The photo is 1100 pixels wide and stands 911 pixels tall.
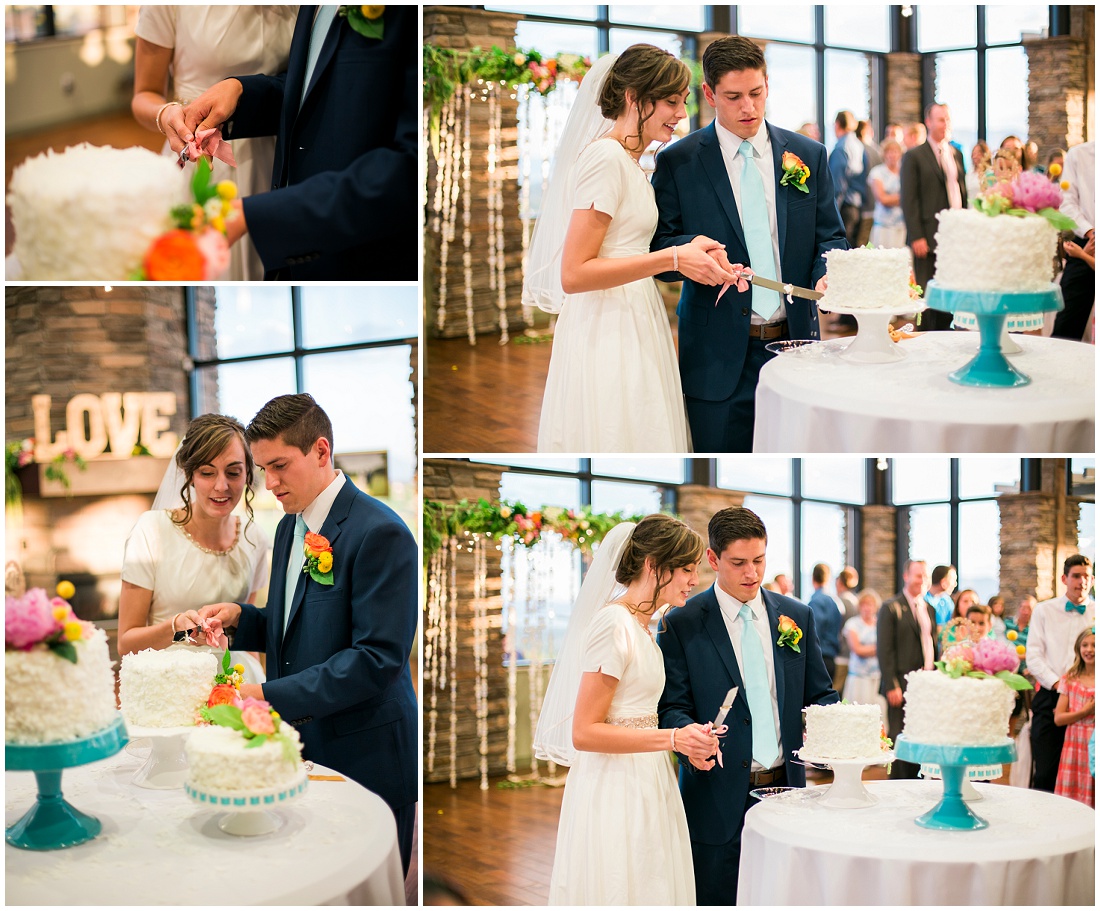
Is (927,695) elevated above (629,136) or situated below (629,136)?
below

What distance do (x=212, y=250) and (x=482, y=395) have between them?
51.0 inches

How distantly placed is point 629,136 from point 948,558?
4162mm

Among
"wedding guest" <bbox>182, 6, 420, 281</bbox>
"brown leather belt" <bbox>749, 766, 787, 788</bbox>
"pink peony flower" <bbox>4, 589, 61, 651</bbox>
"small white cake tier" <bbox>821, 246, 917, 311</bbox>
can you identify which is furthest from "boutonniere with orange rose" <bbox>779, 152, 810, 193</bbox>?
"pink peony flower" <bbox>4, 589, 61, 651</bbox>

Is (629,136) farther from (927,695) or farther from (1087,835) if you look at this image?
(1087,835)

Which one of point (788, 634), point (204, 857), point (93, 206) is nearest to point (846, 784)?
point (788, 634)

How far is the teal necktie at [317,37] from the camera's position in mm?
2822

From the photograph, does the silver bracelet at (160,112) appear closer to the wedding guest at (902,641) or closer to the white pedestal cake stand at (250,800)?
the white pedestal cake stand at (250,800)

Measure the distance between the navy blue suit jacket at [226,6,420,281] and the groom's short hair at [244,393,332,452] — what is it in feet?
1.30

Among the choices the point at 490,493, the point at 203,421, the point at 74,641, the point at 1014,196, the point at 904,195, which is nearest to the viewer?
the point at 74,641

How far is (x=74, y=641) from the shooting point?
2371mm

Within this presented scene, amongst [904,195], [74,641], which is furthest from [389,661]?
[904,195]

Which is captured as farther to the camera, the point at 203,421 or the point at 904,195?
the point at 904,195

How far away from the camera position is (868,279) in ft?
9.52

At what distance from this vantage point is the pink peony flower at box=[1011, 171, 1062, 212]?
2.71 m
